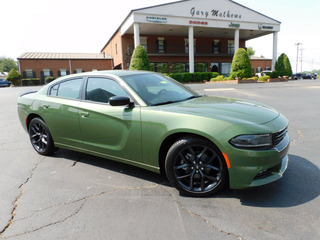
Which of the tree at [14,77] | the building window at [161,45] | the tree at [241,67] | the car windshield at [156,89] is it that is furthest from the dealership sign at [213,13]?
the car windshield at [156,89]

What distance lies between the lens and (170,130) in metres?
2.82

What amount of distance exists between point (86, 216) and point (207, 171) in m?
1.43

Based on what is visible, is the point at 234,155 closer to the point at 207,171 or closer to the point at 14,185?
the point at 207,171

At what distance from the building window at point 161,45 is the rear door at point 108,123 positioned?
3075cm

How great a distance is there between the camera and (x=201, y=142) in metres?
2.71

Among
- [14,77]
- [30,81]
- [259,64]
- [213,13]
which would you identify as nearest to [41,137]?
[213,13]

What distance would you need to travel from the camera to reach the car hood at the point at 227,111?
8.91ft

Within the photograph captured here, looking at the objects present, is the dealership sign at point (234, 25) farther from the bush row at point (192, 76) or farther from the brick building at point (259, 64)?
the brick building at point (259, 64)

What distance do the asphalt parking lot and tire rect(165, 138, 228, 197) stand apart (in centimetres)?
14

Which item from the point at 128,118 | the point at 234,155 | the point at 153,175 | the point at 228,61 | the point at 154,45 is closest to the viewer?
the point at 234,155

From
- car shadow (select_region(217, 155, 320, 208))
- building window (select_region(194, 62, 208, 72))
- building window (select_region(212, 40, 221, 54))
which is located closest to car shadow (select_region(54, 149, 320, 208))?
car shadow (select_region(217, 155, 320, 208))

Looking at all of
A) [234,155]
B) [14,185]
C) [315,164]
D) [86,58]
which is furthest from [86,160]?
[86,58]

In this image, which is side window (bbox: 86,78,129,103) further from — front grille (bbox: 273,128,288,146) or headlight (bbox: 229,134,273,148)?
front grille (bbox: 273,128,288,146)

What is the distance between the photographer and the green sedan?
101 inches
